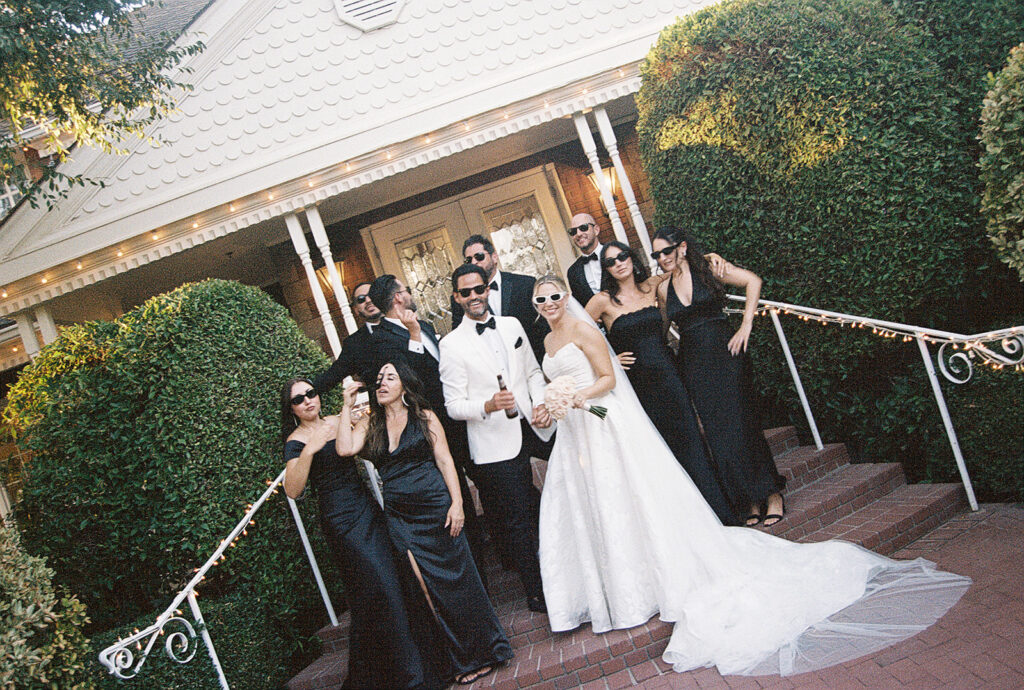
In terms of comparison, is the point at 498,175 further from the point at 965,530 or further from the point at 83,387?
the point at 965,530

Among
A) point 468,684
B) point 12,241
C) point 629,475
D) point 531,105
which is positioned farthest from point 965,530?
point 12,241

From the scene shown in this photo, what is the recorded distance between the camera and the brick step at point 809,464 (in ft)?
16.5

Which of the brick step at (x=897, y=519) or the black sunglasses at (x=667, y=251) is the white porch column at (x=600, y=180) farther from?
the brick step at (x=897, y=519)

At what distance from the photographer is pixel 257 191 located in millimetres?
8266

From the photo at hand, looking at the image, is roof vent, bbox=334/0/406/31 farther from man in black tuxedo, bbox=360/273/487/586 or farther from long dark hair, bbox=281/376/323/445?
long dark hair, bbox=281/376/323/445

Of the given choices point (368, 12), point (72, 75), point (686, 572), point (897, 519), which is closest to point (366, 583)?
point (686, 572)

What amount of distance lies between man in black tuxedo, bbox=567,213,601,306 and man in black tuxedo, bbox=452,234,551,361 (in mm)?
496

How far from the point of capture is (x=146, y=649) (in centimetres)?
391

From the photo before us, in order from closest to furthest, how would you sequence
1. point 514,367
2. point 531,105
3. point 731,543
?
point 731,543, point 514,367, point 531,105

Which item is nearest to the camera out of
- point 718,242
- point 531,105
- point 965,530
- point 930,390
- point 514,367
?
point 965,530

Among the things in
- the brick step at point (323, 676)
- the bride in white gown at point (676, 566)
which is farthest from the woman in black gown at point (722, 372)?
the brick step at point (323, 676)

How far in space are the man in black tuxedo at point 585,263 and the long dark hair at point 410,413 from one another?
66.0 inches

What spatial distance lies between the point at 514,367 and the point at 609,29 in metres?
5.58

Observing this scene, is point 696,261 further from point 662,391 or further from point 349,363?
point 349,363
